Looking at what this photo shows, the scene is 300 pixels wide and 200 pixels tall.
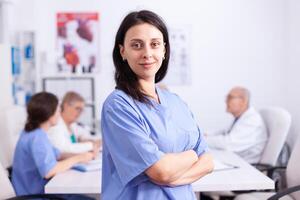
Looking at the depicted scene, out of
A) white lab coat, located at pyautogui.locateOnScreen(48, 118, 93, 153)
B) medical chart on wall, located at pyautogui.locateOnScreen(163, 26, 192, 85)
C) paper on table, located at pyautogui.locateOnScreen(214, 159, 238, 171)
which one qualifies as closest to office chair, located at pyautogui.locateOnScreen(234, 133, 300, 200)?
paper on table, located at pyautogui.locateOnScreen(214, 159, 238, 171)

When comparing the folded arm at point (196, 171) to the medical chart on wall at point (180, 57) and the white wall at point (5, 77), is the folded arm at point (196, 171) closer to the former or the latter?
the white wall at point (5, 77)

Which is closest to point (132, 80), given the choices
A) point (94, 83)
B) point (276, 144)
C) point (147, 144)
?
point (147, 144)

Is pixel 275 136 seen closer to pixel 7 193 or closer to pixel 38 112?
pixel 38 112

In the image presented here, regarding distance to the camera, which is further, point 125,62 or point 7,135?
point 7,135

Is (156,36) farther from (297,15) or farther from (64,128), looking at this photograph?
(297,15)

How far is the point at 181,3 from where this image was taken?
3980 millimetres

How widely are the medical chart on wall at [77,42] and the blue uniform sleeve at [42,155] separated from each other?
6.89 feet

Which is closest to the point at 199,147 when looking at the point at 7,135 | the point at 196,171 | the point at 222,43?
the point at 196,171

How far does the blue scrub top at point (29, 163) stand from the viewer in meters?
1.99

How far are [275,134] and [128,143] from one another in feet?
6.40

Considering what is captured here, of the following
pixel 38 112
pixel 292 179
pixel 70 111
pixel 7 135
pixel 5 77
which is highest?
pixel 5 77

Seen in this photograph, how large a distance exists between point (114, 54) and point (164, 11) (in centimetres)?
283

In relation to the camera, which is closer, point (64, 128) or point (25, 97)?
point (64, 128)

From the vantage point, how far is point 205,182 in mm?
1758
